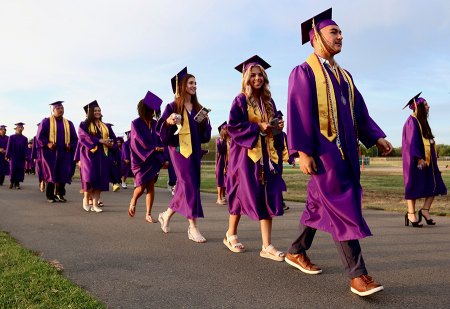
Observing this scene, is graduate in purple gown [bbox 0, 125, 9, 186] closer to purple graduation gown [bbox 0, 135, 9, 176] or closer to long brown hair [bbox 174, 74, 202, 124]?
A: purple graduation gown [bbox 0, 135, 9, 176]

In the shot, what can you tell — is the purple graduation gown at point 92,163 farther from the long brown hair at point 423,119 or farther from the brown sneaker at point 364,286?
the brown sneaker at point 364,286

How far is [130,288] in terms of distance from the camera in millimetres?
3732

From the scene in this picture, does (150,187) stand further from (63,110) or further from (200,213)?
(63,110)

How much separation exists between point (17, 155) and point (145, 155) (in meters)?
10.8

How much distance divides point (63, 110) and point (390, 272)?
8.67m

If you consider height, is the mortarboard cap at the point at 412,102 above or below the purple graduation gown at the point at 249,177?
above

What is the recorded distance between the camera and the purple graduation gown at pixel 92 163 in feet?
29.8

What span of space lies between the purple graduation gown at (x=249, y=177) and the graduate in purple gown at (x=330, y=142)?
0.89 metres

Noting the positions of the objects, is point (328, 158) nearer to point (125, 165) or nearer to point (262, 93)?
point (262, 93)

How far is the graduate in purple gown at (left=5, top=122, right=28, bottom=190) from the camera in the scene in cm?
1605

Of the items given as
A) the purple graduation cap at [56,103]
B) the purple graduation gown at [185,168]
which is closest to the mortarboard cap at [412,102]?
the purple graduation gown at [185,168]

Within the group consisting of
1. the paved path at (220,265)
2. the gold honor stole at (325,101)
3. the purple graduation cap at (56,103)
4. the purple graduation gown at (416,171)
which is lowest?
the paved path at (220,265)

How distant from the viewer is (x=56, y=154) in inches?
436

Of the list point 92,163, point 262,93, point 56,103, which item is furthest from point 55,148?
point 262,93
